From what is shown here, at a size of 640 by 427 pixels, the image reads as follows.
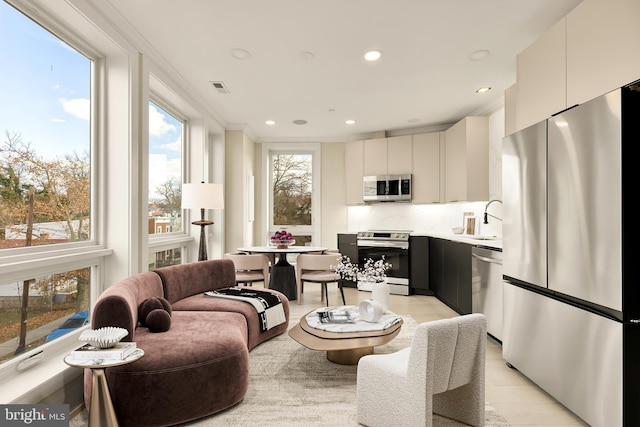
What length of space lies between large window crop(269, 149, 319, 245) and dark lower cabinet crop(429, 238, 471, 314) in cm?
246

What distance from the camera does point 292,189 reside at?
7.02 m

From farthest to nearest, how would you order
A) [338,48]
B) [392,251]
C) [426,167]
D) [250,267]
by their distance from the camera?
[426,167] → [392,251] → [250,267] → [338,48]

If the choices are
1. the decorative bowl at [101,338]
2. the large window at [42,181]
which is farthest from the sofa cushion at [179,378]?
the large window at [42,181]

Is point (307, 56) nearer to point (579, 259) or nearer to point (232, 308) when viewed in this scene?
point (232, 308)

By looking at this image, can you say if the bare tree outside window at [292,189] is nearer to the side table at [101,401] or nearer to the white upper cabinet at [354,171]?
the white upper cabinet at [354,171]

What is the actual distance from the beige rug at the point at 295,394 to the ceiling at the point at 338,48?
8.75 ft

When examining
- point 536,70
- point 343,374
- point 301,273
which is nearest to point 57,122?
point 343,374

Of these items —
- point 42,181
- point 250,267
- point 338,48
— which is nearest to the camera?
point 42,181

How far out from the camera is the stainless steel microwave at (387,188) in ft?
19.7

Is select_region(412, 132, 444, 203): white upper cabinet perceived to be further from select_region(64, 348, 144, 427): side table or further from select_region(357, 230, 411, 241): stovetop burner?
select_region(64, 348, 144, 427): side table

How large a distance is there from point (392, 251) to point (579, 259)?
3.71m

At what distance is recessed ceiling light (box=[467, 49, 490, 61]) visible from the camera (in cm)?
331

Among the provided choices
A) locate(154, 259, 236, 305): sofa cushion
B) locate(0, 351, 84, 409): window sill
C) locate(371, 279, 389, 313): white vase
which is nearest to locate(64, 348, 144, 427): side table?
locate(0, 351, 84, 409): window sill

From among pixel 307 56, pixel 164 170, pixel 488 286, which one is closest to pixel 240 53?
pixel 307 56
